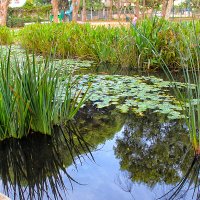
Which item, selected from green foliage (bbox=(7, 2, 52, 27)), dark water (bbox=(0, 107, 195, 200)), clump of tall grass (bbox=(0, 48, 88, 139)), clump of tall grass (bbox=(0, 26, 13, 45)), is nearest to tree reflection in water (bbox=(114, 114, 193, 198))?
dark water (bbox=(0, 107, 195, 200))

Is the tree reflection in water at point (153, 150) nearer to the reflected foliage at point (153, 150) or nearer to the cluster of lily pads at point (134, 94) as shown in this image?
the reflected foliage at point (153, 150)

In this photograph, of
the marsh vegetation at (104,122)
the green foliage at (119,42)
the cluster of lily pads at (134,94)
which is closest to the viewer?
the marsh vegetation at (104,122)

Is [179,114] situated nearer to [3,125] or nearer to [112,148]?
[112,148]

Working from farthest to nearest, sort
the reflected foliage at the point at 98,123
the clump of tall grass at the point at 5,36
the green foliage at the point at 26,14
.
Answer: the green foliage at the point at 26,14 < the clump of tall grass at the point at 5,36 < the reflected foliage at the point at 98,123

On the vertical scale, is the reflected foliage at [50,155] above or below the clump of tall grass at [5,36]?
below

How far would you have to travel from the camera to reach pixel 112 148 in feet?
8.96

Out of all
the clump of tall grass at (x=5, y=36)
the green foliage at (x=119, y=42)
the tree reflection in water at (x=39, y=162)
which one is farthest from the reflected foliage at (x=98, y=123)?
the clump of tall grass at (x=5, y=36)

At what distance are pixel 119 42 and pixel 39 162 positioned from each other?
3.80 m

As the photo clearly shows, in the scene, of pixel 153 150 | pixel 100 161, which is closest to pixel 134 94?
pixel 153 150

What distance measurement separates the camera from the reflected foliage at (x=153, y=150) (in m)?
2.28

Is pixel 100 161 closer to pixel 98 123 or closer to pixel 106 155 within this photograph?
pixel 106 155

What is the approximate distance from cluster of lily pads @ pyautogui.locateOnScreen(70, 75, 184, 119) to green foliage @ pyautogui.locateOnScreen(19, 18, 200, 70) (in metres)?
0.44

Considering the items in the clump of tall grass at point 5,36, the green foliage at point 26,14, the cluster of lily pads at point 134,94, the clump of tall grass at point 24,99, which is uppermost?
the green foliage at point 26,14

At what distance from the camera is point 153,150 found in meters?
2.62
